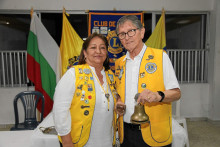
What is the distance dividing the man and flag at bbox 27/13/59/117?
231cm

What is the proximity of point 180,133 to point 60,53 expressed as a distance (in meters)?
2.47

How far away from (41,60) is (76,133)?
238 centimetres

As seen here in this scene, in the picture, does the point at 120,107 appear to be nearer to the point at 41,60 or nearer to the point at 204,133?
the point at 41,60

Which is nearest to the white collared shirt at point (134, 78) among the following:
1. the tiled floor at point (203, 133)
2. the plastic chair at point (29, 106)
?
the plastic chair at point (29, 106)

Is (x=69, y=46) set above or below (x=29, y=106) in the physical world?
above

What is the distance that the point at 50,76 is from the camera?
3.31 m

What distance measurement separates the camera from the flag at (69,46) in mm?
3291

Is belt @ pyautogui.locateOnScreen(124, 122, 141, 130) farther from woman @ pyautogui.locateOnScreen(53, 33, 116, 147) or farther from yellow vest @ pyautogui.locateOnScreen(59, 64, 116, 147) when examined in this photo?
yellow vest @ pyautogui.locateOnScreen(59, 64, 116, 147)

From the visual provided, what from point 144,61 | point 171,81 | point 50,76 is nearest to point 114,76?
point 144,61

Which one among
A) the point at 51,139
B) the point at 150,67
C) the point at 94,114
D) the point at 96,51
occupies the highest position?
the point at 96,51

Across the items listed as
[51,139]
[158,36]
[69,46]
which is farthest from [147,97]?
[158,36]

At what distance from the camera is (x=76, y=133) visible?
4.01ft

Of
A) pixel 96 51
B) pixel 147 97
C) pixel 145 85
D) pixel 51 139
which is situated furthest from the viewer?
pixel 51 139

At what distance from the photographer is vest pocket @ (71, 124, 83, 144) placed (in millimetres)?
1217
